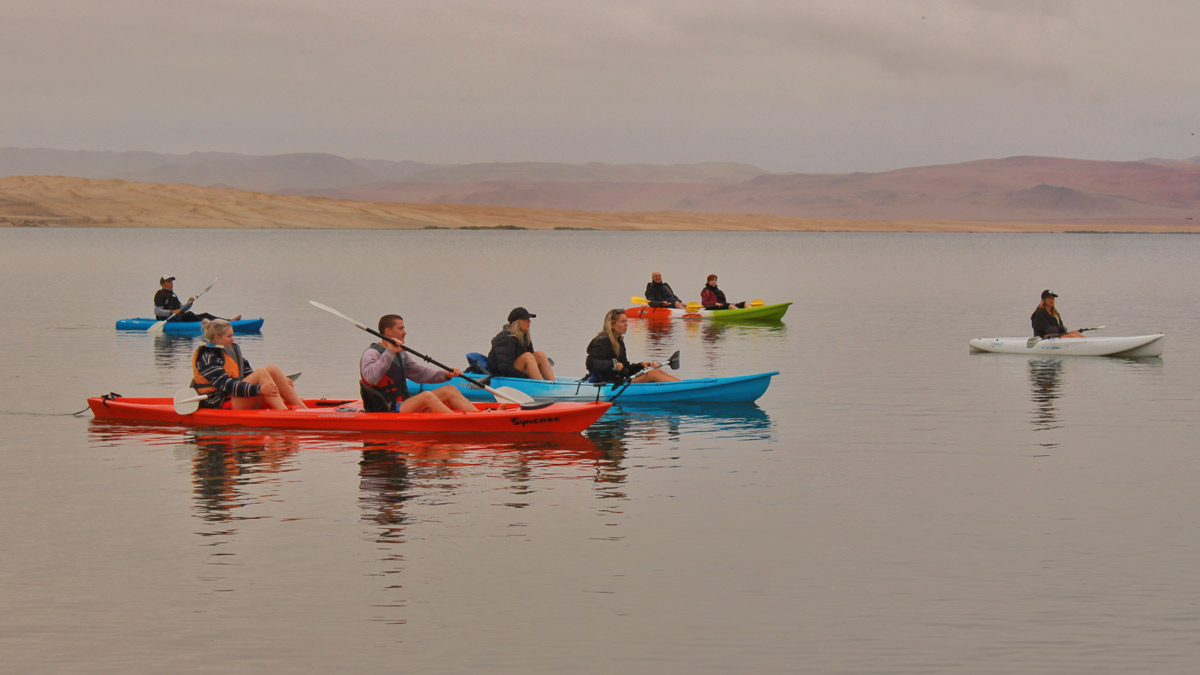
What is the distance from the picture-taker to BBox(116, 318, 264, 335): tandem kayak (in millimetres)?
34031

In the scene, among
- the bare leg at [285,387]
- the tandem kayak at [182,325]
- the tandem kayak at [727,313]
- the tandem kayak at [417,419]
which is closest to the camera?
the tandem kayak at [417,419]

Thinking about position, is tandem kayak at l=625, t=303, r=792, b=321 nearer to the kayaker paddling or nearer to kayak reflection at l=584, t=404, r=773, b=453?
kayak reflection at l=584, t=404, r=773, b=453

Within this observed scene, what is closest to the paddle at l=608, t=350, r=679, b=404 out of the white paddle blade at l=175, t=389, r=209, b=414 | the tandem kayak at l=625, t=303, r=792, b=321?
the white paddle blade at l=175, t=389, r=209, b=414

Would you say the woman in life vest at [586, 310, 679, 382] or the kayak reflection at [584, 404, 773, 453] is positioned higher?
the woman in life vest at [586, 310, 679, 382]

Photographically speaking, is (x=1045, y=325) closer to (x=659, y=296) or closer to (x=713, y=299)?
(x=713, y=299)

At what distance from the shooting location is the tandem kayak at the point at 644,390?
20.2 metres

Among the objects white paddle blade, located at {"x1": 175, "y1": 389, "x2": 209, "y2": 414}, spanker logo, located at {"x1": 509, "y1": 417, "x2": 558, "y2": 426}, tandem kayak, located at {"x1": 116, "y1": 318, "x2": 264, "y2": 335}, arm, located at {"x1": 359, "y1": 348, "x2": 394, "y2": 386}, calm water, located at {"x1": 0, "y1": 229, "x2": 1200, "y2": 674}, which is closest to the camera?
calm water, located at {"x1": 0, "y1": 229, "x2": 1200, "y2": 674}

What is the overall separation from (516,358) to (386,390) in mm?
3383

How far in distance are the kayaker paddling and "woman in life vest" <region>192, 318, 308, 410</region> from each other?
123 centimetres

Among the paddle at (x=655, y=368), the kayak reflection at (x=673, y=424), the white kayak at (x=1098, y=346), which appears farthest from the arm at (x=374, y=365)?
the white kayak at (x=1098, y=346)

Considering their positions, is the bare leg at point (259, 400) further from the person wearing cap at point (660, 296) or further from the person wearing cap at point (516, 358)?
the person wearing cap at point (660, 296)

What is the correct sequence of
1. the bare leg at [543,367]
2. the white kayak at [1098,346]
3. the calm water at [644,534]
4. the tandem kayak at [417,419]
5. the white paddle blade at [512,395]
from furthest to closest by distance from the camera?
the white kayak at [1098,346] < the bare leg at [543,367] < the white paddle blade at [512,395] < the tandem kayak at [417,419] < the calm water at [644,534]

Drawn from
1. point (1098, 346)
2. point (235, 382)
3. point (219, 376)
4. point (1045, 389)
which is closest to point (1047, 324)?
point (1098, 346)

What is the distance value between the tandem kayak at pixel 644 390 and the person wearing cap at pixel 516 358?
191 mm
